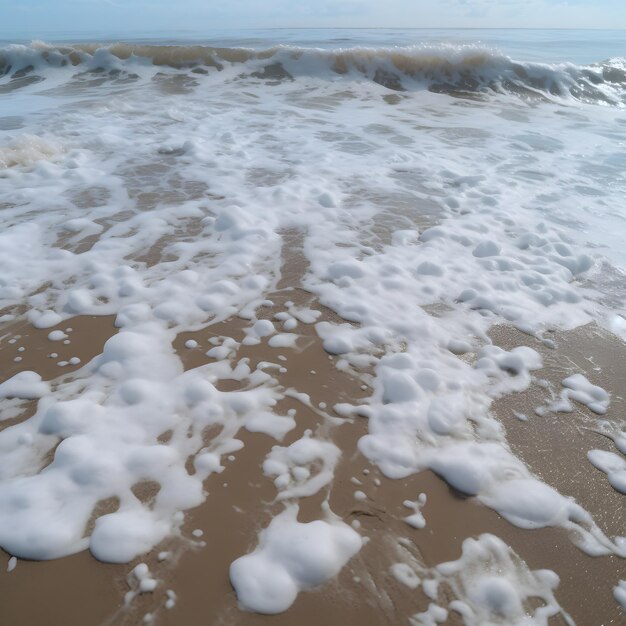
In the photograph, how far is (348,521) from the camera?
1812 millimetres

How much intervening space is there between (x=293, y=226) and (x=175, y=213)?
1.14 metres

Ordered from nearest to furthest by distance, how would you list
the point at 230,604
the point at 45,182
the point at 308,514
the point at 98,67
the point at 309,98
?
the point at 230,604 < the point at 308,514 < the point at 45,182 < the point at 309,98 < the point at 98,67

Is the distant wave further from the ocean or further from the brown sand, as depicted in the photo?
the brown sand

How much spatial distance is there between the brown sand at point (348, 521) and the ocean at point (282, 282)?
0.06 metres

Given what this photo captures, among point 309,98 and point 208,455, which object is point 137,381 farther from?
point 309,98

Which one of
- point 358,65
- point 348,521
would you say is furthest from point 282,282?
point 358,65

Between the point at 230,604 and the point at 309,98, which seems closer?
the point at 230,604

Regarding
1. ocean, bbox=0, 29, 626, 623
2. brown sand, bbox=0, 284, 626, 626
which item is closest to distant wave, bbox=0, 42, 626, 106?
ocean, bbox=0, 29, 626, 623

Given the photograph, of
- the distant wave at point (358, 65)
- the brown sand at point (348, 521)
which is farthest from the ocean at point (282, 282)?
the distant wave at point (358, 65)

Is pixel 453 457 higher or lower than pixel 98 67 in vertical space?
lower

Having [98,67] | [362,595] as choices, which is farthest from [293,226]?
[98,67]

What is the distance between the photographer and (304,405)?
2340 mm

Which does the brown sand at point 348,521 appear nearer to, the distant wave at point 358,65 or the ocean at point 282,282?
the ocean at point 282,282

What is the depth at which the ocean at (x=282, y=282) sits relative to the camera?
193cm
